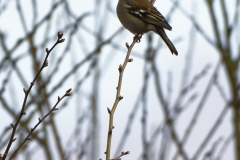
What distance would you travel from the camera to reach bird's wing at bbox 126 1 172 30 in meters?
4.19

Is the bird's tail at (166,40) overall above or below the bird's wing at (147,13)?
below

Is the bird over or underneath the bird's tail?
over

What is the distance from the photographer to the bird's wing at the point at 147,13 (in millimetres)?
4191

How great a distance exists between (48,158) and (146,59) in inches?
48.2

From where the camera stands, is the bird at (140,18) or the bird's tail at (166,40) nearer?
the bird's tail at (166,40)

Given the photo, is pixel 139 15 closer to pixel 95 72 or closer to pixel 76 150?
pixel 95 72

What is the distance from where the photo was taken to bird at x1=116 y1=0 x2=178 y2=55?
4.24m

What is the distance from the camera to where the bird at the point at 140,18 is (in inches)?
167

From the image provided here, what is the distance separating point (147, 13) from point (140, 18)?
0.32ft

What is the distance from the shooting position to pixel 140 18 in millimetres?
4340

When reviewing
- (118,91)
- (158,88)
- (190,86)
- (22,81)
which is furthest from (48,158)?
(118,91)

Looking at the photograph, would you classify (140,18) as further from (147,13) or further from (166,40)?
(166,40)

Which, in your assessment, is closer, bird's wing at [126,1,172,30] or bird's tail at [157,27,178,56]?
bird's tail at [157,27,178,56]

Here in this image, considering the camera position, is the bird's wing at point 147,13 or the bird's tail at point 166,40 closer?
the bird's tail at point 166,40
